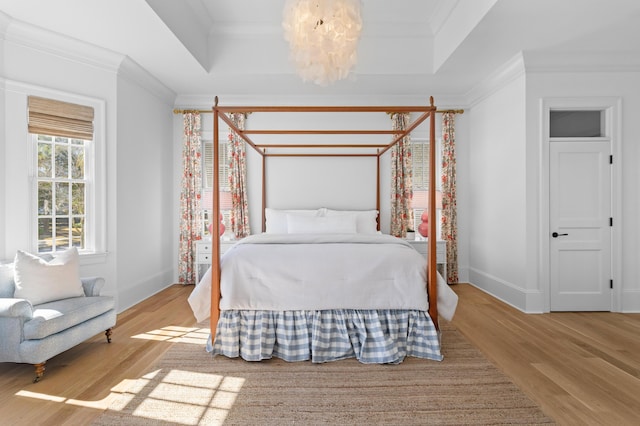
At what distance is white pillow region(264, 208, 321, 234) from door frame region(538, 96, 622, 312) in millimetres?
2694

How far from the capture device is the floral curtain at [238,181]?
5.09m

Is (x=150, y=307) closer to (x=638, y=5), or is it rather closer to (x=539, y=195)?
(x=539, y=195)

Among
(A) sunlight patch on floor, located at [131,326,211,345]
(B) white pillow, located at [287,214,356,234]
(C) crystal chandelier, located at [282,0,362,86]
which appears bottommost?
(A) sunlight patch on floor, located at [131,326,211,345]

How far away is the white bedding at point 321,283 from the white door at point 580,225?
2.05 meters

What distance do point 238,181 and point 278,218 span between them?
0.88m

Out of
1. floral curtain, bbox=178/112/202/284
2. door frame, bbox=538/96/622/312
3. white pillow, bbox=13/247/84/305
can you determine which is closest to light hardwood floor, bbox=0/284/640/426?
door frame, bbox=538/96/622/312

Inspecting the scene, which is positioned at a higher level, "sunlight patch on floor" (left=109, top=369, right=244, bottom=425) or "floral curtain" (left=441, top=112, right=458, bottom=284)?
"floral curtain" (left=441, top=112, right=458, bottom=284)

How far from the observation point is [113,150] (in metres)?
3.89

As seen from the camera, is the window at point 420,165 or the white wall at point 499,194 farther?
the window at point 420,165

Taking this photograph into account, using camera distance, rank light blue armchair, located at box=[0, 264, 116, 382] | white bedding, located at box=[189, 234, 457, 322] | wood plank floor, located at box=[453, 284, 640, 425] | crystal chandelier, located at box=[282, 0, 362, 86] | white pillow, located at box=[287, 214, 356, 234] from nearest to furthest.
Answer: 1. wood plank floor, located at box=[453, 284, 640, 425]
2. light blue armchair, located at box=[0, 264, 116, 382]
3. crystal chandelier, located at box=[282, 0, 362, 86]
4. white bedding, located at box=[189, 234, 457, 322]
5. white pillow, located at box=[287, 214, 356, 234]

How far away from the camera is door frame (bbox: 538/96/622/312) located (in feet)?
12.6

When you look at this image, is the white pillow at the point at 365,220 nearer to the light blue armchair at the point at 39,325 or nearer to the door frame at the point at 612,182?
the door frame at the point at 612,182

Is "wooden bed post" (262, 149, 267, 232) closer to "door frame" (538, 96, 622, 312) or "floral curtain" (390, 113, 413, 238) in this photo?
"floral curtain" (390, 113, 413, 238)

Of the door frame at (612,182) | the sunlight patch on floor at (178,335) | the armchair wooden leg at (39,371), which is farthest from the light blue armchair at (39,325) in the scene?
the door frame at (612,182)
